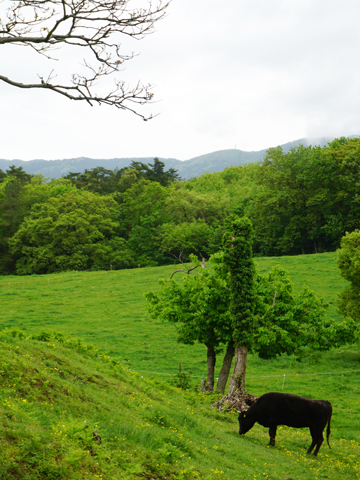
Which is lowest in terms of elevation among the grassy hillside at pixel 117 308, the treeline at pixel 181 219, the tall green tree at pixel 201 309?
the grassy hillside at pixel 117 308

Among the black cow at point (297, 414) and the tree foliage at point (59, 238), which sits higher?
the tree foliage at point (59, 238)

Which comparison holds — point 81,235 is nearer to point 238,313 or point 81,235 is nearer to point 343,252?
point 343,252

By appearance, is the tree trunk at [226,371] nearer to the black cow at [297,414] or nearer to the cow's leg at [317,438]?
the black cow at [297,414]

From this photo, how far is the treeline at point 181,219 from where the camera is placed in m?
62.8

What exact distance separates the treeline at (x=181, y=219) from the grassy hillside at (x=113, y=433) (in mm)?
44529

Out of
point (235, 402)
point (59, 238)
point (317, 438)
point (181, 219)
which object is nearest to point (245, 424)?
point (317, 438)

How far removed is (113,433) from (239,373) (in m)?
9.51

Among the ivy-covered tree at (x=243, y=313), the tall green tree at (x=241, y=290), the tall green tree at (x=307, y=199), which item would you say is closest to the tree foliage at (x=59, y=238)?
the tall green tree at (x=307, y=199)

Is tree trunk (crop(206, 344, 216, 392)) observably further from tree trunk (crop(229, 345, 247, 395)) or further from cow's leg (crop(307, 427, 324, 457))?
cow's leg (crop(307, 427, 324, 457))

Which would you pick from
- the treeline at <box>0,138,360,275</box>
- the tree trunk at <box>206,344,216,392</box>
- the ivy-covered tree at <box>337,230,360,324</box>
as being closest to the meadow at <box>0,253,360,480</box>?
the tree trunk at <box>206,344,216,392</box>

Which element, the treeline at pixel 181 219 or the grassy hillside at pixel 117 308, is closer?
the grassy hillside at pixel 117 308

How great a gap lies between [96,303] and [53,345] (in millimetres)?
27941

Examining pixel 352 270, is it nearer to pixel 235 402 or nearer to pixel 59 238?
pixel 235 402

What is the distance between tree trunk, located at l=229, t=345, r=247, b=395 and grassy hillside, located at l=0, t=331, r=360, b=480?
141 centimetres
